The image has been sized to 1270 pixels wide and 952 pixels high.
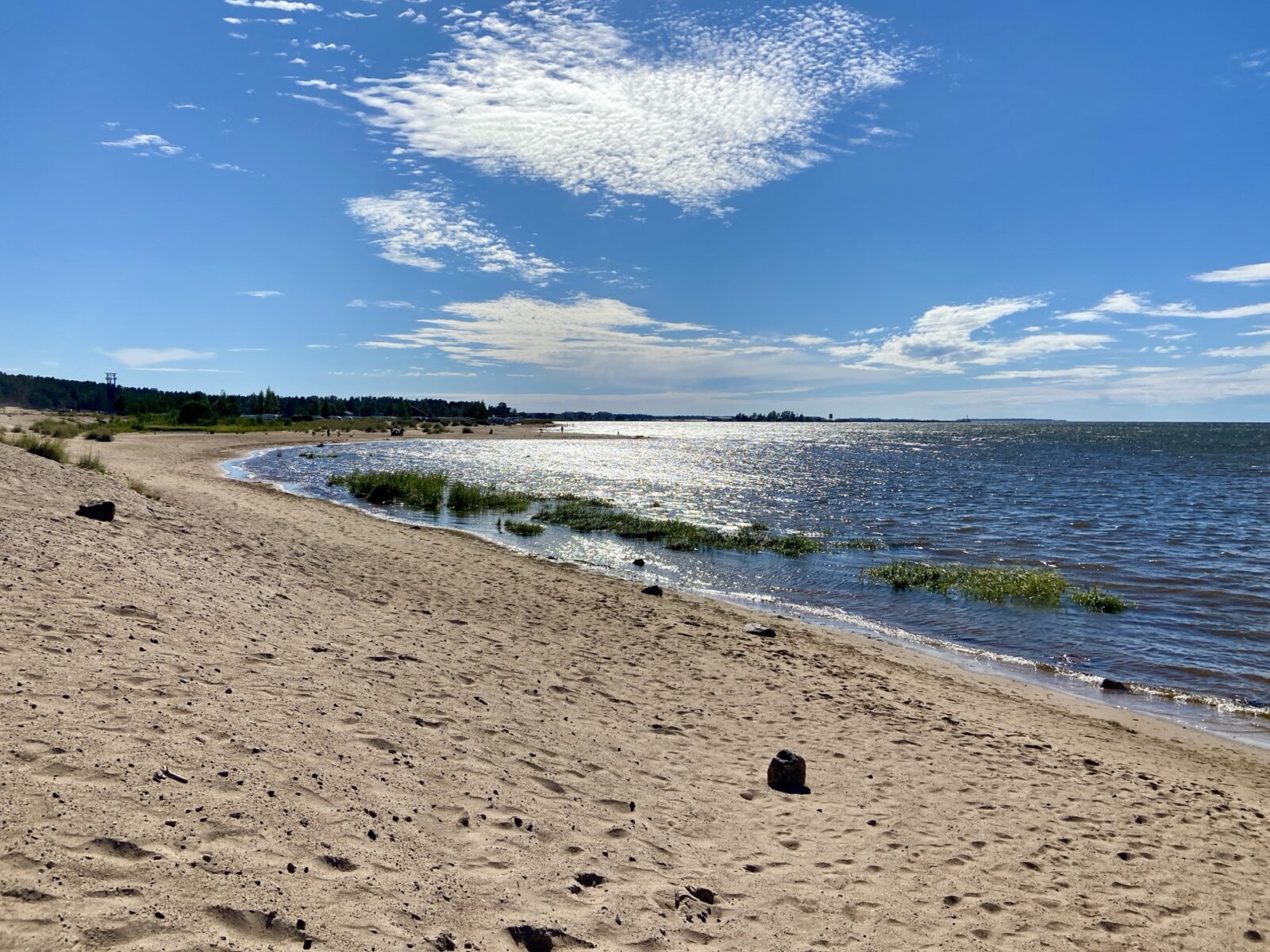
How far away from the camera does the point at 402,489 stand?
37.3m

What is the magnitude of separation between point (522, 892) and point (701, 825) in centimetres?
233

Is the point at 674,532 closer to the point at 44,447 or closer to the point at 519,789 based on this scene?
the point at 44,447

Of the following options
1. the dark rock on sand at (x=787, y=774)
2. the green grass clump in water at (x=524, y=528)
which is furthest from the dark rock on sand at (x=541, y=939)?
the green grass clump in water at (x=524, y=528)

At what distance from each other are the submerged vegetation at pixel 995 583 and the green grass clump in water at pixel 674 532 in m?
4.41

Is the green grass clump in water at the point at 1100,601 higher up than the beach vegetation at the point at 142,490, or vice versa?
the beach vegetation at the point at 142,490

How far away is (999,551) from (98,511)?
28.7 metres

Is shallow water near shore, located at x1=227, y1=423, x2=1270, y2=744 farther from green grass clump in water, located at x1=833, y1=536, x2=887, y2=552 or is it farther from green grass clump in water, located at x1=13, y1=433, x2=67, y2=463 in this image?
green grass clump in water, located at x1=13, y1=433, x2=67, y2=463

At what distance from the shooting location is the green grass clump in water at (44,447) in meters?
22.5

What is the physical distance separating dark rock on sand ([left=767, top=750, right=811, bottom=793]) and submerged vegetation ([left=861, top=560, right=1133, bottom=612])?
14588 mm

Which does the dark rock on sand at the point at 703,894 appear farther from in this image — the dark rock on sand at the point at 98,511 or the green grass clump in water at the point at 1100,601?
the green grass clump in water at the point at 1100,601

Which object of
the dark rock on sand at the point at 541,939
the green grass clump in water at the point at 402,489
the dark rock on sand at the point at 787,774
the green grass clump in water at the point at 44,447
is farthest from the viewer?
the green grass clump in water at the point at 402,489

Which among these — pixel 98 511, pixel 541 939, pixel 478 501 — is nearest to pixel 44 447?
pixel 98 511

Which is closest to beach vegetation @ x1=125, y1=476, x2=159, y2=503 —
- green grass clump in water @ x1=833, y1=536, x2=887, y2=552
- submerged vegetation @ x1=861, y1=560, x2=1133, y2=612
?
submerged vegetation @ x1=861, y1=560, x2=1133, y2=612

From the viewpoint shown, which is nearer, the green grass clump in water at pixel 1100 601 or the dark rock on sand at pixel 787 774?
the dark rock on sand at pixel 787 774
